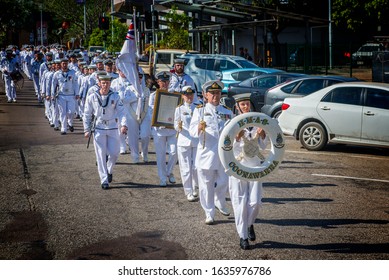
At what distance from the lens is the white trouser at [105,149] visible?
12.4m

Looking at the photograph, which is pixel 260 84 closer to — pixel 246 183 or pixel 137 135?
pixel 137 135

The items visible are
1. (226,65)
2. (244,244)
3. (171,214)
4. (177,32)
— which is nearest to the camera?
(244,244)

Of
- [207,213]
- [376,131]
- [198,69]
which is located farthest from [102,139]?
[198,69]

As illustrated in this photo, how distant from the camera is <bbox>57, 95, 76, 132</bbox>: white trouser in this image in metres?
20.0

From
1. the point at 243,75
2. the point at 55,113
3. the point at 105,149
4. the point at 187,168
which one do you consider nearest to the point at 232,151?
the point at 187,168

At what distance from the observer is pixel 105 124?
12.6 m

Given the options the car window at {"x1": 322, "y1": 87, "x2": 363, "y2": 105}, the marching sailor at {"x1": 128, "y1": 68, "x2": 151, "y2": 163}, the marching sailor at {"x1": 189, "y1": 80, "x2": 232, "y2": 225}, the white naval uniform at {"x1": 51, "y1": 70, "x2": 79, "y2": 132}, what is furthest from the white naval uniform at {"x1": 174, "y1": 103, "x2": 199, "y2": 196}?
the white naval uniform at {"x1": 51, "y1": 70, "x2": 79, "y2": 132}

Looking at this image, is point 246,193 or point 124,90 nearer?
point 246,193

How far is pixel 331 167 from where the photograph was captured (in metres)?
14.5

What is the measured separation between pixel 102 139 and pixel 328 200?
394cm

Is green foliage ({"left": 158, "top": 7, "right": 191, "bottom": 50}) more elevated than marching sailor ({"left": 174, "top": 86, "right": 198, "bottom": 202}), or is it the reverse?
green foliage ({"left": 158, "top": 7, "right": 191, "bottom": 50})

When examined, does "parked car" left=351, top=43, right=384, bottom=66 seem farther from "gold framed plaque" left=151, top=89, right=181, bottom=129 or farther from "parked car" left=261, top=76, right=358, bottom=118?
"gold framed plaque" left=151, top=89, right=181, bottom=129

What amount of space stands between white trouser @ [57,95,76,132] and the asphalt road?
372 centimetres

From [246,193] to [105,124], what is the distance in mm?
4546
